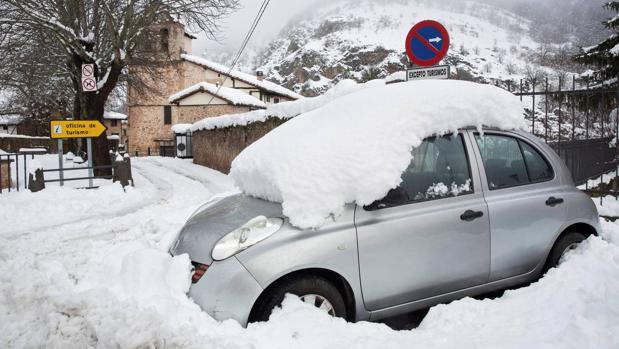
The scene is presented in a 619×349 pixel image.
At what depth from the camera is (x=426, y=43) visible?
6398 millimetres

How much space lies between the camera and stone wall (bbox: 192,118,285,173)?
502 inches

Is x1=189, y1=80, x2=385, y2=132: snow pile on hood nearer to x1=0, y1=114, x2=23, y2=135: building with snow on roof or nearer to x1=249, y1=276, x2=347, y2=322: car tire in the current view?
x1=249, y1=276, x2=347, y2=322: car tire

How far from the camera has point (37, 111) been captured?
41.4 m

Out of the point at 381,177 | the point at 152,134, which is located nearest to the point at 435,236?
the point at 381,177

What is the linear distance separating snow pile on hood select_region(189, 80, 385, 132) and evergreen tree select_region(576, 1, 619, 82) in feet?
34.0

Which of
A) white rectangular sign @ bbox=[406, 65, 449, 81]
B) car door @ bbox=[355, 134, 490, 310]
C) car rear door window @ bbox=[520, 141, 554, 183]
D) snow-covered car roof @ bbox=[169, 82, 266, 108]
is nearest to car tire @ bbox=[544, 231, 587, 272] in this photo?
car rear door window @ bbox=[520, 141, 554, 183]

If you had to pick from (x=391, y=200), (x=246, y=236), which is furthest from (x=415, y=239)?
(x=246, y=236)

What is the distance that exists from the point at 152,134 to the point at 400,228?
41.1 meters

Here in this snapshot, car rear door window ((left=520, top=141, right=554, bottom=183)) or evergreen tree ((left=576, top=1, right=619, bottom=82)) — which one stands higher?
evergreen tree ((left=576, top=1, right=619, bottom=82))

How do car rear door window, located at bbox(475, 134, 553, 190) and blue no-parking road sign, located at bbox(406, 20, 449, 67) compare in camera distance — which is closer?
car rear door window, located at bbox(475, 134, 553, 190)

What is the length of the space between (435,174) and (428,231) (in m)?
0.47

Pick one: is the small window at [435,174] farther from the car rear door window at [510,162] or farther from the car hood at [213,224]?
the car hood at [213,224]

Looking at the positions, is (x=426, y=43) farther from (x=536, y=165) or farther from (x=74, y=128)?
(x=74, y=128)

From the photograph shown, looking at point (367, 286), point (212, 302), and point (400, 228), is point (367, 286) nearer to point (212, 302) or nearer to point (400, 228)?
point (400, 228)
